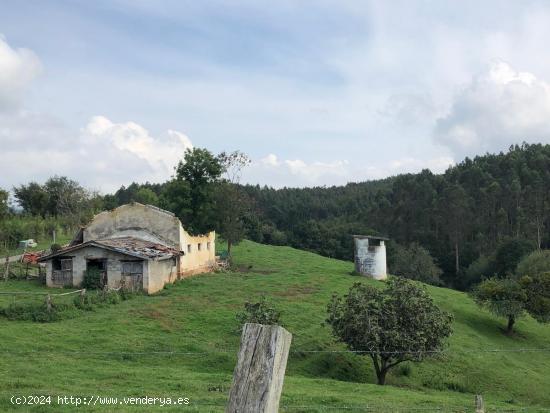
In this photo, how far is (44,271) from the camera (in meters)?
40.5

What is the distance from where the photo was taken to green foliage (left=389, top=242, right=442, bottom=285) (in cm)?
7181

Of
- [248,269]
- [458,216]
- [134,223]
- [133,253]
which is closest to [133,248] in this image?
[133,253]

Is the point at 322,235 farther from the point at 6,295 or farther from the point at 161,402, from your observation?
the point at 161,402

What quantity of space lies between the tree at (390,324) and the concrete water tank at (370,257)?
26215mm

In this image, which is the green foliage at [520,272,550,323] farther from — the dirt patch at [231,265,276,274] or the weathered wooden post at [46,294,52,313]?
the weathered wooden post at [46,294,52,313]

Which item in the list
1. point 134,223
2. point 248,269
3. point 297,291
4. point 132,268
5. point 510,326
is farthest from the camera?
point 248,269

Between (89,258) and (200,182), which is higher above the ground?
(200,182)

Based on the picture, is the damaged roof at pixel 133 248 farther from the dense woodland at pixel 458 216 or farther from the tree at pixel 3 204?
the tree at pixel 3 204

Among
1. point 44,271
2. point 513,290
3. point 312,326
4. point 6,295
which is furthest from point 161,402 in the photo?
point 513,290

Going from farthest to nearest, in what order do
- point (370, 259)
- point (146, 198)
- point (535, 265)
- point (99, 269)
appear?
1. point (146, 198)
2. point (370, 259)
3. point (535, 265)
4. point (99, 269)

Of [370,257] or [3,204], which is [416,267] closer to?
[370,257]

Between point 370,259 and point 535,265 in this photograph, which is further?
point 370,259

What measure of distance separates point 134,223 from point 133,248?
6652mm

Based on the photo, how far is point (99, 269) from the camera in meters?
37.5
